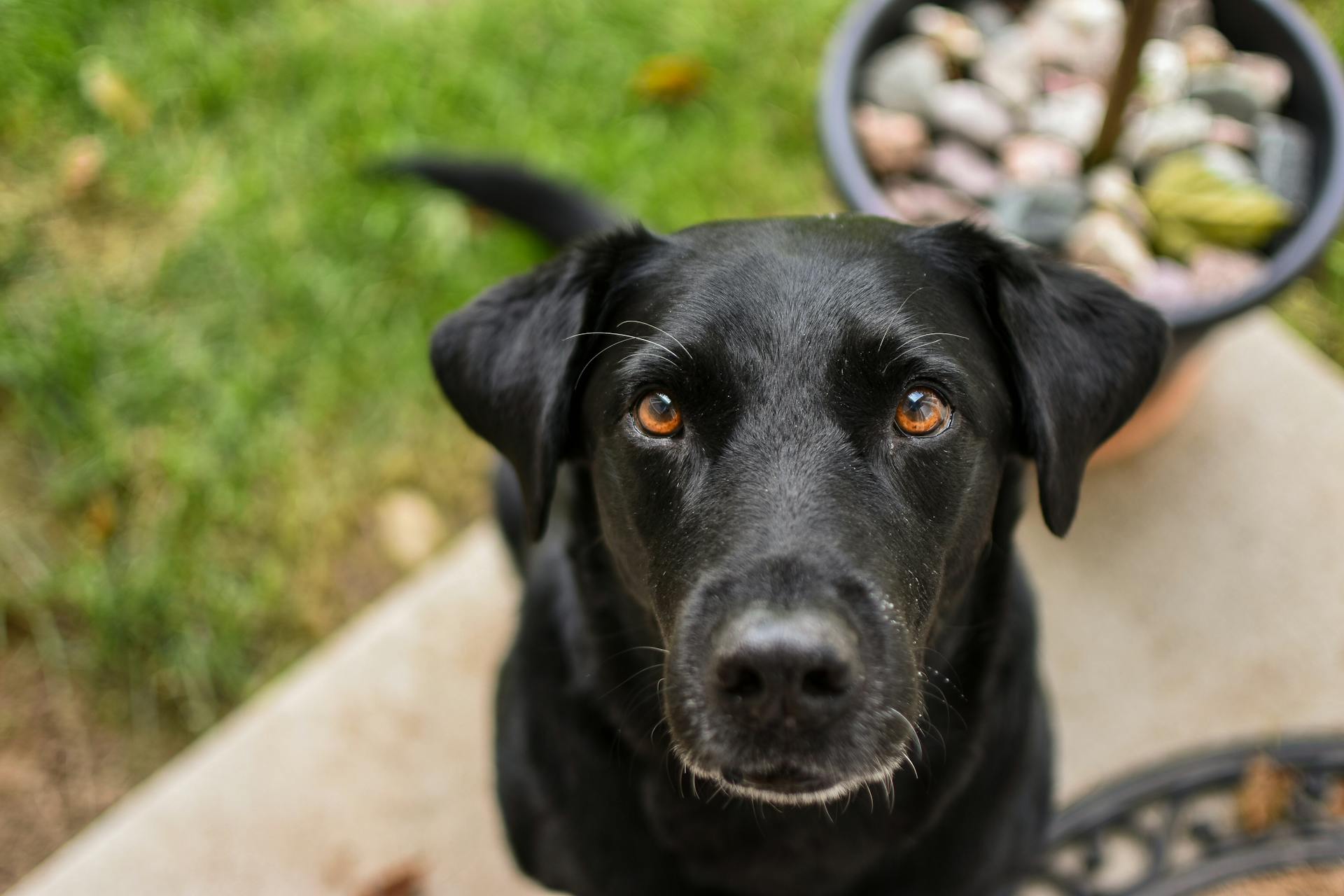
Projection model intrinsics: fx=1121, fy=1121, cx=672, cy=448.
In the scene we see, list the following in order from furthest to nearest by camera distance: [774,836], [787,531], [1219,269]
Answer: [1219,269] < [774,836] < [787,531]

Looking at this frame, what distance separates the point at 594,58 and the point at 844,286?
7.74ft

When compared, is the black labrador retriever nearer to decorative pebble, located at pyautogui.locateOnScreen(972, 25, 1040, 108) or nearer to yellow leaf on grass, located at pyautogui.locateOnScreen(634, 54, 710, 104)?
decorative pebble, located at pyautogui.locateOnScreen(972, 25, 1040, 108)

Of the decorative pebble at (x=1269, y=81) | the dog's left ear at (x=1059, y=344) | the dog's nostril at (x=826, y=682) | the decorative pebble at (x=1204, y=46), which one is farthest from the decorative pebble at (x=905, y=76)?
the dog's nostril at (x=826, y=682)

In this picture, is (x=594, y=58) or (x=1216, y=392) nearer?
(x=1216, y=392)

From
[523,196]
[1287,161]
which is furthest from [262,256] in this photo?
[1287,161]

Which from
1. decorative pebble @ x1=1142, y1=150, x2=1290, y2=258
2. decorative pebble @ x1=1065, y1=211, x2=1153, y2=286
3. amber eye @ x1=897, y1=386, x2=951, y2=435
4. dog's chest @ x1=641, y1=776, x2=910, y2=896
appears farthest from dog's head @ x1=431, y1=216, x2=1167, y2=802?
decorative pebble @ x1=1142, y1=150, x2=1290, y2=258

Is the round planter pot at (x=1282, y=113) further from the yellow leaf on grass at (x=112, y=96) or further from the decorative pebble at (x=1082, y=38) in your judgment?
the yellow leaf on grass at (x=112, y=96)

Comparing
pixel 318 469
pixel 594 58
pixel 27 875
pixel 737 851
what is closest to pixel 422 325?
pixel 318 469

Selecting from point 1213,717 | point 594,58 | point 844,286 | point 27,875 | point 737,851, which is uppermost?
point 844,286

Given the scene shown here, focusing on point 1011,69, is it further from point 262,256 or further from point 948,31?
point 262,256

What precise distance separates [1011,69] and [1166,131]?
1.38 ft

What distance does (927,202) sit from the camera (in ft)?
9.05

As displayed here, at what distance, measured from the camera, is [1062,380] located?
1652 millimetres

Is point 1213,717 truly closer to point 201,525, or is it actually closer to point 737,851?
point 737,851
